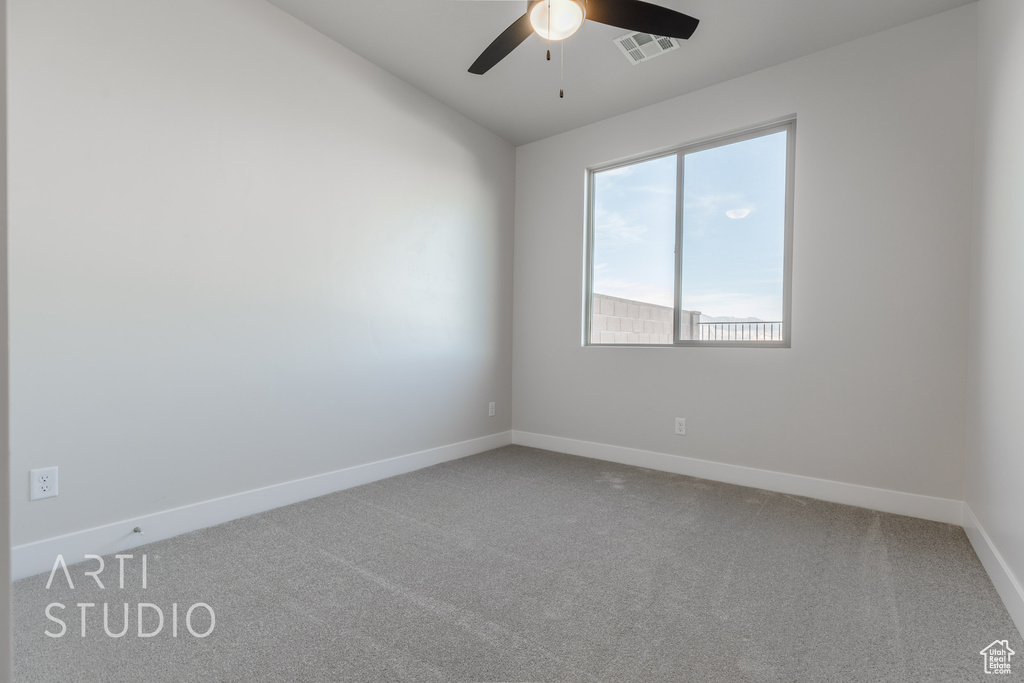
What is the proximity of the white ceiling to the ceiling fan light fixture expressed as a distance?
610 mm

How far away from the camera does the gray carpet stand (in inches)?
49.3

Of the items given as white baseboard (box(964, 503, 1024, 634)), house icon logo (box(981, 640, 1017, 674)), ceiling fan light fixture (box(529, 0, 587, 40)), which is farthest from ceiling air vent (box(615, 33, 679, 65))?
house icon logo (box(981, 640, 1017, 674))

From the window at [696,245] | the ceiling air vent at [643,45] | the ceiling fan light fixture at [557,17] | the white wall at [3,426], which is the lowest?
the white wall at [3,426]

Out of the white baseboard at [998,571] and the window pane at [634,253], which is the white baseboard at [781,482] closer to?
the white baseboard at [998,571]

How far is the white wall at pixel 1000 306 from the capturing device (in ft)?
5.08

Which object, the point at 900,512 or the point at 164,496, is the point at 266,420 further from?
the point at 900,512

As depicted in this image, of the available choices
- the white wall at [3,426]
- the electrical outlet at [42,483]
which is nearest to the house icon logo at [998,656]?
the white wall at [3,426]

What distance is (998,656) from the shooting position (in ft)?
4.33

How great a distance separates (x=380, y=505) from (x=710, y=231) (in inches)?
105

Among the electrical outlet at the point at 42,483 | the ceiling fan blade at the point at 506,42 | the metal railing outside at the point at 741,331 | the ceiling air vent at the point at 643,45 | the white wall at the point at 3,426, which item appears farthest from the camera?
the metal railing outside at the point at 741,331

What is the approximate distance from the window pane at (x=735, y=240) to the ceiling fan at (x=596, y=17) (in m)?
1.34

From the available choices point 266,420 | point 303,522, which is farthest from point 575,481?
point 266,420

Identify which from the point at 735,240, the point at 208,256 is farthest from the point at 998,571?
the point at 208,256

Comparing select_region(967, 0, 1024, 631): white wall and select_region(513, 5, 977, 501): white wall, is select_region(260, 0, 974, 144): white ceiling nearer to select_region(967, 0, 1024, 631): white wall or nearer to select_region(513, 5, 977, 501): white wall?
select_region(513, 5, 977, 501): white wall
